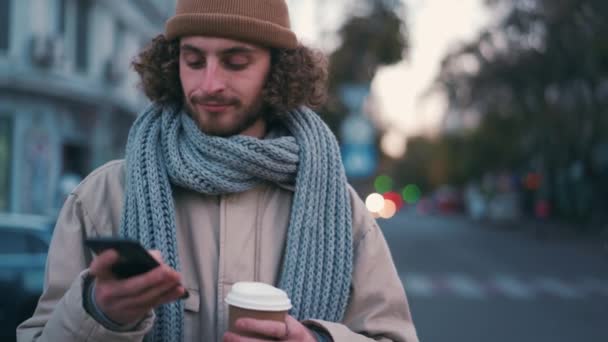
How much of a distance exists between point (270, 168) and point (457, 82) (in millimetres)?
27353

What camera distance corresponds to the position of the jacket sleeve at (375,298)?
200 cm

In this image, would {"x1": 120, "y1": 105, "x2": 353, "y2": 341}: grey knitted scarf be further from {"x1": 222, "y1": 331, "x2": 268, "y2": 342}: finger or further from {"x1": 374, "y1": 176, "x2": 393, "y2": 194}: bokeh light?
{"x1": 374, "y1": 176, "x2": 393, "y2": 194}: bokeh light

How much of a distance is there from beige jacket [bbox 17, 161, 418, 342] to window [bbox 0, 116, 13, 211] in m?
16.9

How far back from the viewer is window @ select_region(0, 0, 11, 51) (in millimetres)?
16844

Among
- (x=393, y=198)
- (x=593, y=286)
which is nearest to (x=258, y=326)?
(x=593, y=286)

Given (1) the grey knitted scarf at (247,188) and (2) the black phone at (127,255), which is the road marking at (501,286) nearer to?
(1) the grey knitted scarf at (247,188)

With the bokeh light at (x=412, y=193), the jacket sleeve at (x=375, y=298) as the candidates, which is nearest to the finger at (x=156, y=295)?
the jacket sleeve at (x=375, y=298)

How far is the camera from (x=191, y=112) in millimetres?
2033

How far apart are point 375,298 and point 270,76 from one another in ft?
2.11

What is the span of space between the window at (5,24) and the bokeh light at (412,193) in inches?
3694

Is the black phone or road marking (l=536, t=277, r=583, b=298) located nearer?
the black phone

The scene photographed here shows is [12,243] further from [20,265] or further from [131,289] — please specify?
[131,289]

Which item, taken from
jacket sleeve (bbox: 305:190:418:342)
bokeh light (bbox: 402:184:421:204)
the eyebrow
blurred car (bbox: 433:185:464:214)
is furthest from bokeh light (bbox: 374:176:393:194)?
bokeh light (bbox: 402:184:421:204)

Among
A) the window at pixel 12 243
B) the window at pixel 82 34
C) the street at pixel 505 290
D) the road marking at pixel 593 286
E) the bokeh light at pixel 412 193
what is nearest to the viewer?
the window at pixel 12 243
